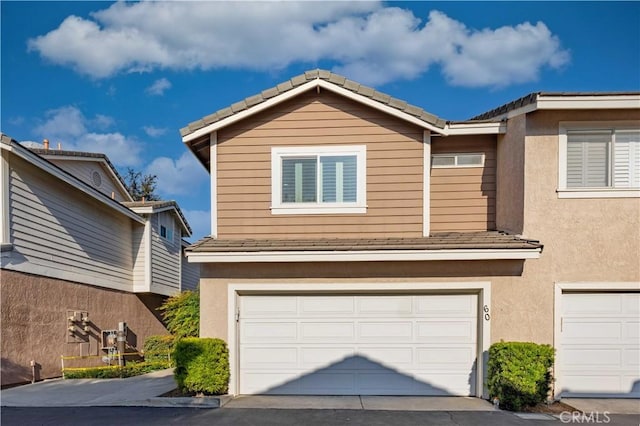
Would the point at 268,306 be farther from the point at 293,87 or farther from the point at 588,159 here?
the point at 588,159

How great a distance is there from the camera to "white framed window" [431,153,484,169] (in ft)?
31.3

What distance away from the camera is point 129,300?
15.3 meters

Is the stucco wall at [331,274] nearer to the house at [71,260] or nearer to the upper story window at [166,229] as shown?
the house at [71,260]

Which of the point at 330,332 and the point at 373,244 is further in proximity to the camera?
the point at 330,332

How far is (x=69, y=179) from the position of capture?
11.7 m

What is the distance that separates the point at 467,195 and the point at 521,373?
369 cm

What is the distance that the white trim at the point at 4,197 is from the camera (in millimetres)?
9453

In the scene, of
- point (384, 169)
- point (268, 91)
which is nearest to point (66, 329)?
point (268, 91)

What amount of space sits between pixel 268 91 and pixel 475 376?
6.69 metres

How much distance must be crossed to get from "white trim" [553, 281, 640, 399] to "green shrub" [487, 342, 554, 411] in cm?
68

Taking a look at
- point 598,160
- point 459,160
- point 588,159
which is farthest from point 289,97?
point 598,160

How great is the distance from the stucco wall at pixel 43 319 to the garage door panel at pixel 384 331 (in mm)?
7413

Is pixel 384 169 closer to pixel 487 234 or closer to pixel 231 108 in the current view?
pixel 487 234

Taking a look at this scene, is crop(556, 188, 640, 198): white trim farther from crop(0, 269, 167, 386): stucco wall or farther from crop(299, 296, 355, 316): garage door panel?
crop(0, 269, 167, 386): stucco wall
